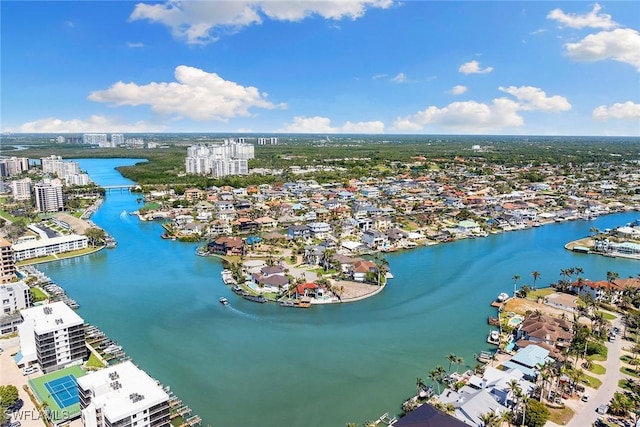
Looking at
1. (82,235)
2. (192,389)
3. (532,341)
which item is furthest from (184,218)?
(532,341)

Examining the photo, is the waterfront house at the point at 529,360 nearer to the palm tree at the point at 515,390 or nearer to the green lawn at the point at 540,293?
the palm tree at the point at 515,390

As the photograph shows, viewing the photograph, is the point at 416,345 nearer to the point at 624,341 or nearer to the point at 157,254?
the point at 624,341

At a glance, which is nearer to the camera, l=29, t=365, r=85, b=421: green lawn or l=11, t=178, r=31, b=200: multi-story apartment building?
l=29, t=365, r=85, b=421: green lawn


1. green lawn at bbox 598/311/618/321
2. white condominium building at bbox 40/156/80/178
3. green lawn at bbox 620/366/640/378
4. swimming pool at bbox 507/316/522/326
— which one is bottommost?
green lawn at bbox 620/366/640/378

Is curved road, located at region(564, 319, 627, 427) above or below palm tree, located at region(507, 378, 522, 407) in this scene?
below

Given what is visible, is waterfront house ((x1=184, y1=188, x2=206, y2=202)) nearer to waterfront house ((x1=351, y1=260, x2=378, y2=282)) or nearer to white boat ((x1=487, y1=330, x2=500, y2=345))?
waterfront house ((x1=351, y1=260, x2=378, y2=282))

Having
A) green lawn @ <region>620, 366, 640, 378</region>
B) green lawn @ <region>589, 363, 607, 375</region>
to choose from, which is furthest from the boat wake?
green lawn @ <region>620, 366, 640, 378</region>

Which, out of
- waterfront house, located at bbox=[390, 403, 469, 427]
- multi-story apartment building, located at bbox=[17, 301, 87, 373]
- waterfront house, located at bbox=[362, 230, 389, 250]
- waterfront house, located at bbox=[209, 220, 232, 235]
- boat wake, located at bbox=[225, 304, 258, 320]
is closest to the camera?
waterfront house, located at bbox=[390, 403, 469, 427]
